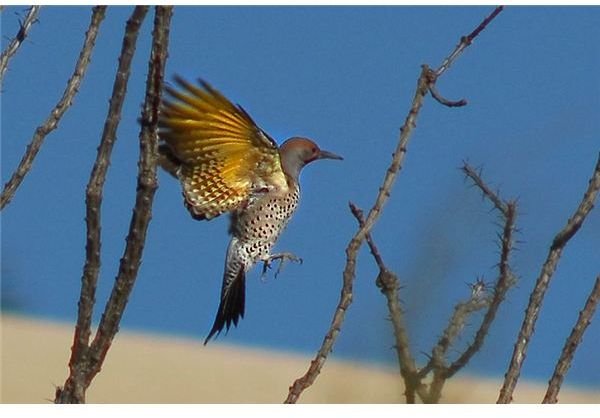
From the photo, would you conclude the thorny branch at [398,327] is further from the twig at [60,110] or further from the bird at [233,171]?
the twig at [60,110]

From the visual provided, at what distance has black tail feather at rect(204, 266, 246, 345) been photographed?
3.90 metres

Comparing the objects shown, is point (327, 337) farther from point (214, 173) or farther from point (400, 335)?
point (214, 173)

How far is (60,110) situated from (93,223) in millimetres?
524

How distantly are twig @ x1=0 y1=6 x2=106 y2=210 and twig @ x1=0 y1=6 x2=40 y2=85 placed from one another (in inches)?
5.8

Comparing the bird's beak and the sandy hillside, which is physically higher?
the sandy hillside

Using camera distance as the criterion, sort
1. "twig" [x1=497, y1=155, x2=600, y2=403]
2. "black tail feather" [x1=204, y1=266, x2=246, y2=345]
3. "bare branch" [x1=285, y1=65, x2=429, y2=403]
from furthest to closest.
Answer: "black tail feather" [x1=204, y1=266, x2=246, y2=345]
"twig" [x1=497, y1=155, x2=600, y2=403]
"bare branch" [x1=285, y1=65, x2=429, y2=403]

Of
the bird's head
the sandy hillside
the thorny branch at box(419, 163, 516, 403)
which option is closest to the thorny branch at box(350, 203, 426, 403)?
the thorny branch at box(419, 163, 516, 403)

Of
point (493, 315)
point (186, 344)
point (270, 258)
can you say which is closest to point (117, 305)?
point (493, 315)

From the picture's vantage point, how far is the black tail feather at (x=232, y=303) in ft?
12.8

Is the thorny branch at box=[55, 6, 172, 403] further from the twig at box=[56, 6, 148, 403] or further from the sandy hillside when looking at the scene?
the sandy hillside

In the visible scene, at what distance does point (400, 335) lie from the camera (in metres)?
3.04

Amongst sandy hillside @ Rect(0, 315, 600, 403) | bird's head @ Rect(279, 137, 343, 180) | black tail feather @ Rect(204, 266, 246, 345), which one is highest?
sandy hillside @ Rect(0, 315, 600, 403)

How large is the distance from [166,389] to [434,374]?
18049mm

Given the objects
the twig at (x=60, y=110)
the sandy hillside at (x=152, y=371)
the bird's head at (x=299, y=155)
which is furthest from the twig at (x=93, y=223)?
the sandy hillside at (x=152, y=371)
